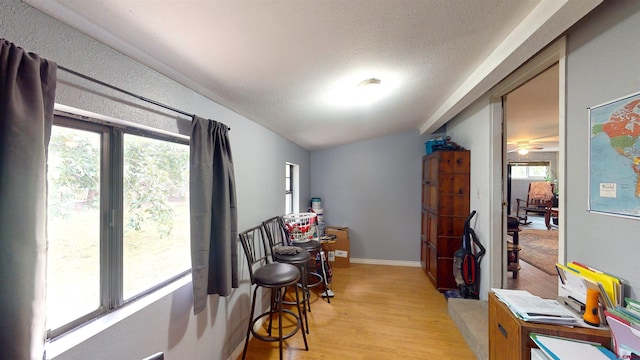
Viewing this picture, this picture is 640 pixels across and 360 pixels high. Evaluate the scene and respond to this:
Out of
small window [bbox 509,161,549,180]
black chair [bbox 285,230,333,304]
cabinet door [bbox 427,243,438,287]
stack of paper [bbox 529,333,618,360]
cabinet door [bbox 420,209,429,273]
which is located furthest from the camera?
small window [bbox 509,161,549,180]

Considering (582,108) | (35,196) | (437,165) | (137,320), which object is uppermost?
(582,108)

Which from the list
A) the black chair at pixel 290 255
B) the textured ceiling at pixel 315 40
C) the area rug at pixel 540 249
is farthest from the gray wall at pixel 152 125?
the area rug at pixel 540 249

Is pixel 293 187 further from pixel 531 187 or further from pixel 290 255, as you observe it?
pixel 531 187

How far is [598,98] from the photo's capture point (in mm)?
1175

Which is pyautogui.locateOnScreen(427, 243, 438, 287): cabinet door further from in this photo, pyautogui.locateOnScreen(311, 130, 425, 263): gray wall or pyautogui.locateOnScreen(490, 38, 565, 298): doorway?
pyautogui.locateOnScreen(490, 38, 565, 298): doorway

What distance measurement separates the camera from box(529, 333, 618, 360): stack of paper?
934 millimetres

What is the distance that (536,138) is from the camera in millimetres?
5176

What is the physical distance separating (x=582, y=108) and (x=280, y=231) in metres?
2.80

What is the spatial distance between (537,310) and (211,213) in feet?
6.34

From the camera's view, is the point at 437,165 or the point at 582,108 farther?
the point at 437,165

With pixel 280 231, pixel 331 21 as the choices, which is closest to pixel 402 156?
pixel 280 231

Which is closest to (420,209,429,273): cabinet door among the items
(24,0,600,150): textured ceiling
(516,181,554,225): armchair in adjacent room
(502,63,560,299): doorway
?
(502,63,560,299): doorway

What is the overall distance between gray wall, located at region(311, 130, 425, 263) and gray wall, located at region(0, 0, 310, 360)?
2172 millimetres

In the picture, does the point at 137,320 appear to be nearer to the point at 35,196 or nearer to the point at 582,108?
the point at 35,196
